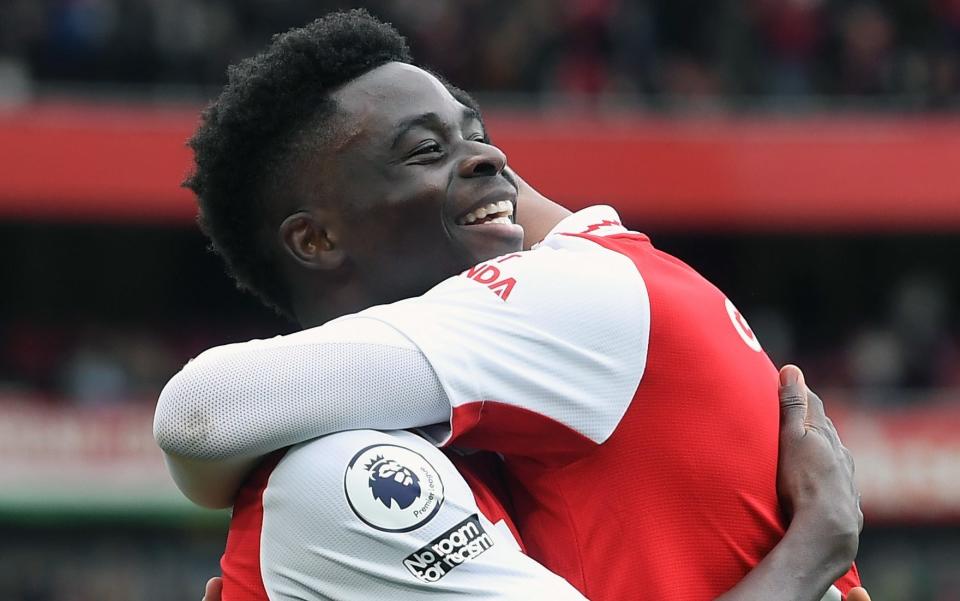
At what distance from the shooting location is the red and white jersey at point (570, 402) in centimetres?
239

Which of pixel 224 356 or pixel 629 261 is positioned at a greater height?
pixel 629 261

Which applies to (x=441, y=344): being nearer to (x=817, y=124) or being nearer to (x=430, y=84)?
(x=430, y=84)

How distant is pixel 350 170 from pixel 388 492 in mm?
719

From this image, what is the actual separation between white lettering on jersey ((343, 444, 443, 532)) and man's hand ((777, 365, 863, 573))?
2.13 feet

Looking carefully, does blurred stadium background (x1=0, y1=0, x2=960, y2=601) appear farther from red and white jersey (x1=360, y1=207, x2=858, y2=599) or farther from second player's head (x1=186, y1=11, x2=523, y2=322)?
red and white jersey (x1=360, y1=207, x2=858, y2=599)

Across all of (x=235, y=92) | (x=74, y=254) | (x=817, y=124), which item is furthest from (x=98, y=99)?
(x=235, y=92)

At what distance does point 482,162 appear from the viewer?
2834 mm

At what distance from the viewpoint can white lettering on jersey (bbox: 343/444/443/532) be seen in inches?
92.1

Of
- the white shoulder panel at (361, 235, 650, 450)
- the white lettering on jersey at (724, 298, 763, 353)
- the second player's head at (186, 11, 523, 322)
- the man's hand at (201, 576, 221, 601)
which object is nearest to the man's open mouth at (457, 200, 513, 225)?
the second player's head at (186, 11, 523, 322)

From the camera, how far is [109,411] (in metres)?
12.6

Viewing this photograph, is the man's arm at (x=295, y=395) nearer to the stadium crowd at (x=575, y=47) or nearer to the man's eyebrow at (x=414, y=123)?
the man's eyebrow at (x=414, y=123)

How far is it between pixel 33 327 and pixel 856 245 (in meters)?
8.01

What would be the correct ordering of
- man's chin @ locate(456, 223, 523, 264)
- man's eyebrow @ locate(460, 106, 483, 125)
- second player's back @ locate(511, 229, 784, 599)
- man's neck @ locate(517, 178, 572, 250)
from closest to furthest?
second player's back @ locate(511, 229, 784, 599) < man's chin @ locate(456, 223, 523, 264) < man's eyebrow @ locate(460, 106, 483, 125) < man's neck @ locate(517, 178, 572, 250)

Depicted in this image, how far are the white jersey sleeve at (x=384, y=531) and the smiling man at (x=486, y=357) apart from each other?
3 cm
